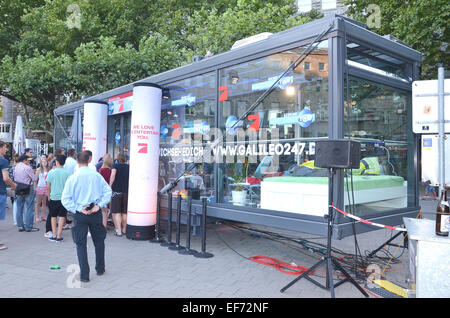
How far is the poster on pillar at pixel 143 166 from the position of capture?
663 cm

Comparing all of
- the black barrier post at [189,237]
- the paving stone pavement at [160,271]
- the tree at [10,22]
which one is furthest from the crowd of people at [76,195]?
the tree at [10,22]

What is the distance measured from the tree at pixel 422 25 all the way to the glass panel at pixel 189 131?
9.74 m

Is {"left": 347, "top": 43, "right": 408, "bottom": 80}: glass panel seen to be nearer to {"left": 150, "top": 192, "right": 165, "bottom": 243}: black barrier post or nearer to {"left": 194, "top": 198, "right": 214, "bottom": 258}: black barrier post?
{"left": 194, "top": 198, "right": 214, "bottom": 258}: black barrier post

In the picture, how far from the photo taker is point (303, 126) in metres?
4.84

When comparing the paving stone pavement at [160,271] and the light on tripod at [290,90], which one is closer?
the paving stone pavement at [160,271]

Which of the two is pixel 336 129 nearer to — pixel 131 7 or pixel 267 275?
pixel 267 275

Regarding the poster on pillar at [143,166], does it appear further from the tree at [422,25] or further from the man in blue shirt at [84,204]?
the tree at [422,25]

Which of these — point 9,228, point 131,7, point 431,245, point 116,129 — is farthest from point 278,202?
point 131,7

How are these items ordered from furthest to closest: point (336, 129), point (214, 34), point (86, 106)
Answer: point (214, 34), point (86, 106), point (336, 129)

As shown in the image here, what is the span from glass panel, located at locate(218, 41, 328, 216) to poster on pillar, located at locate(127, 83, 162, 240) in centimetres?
152

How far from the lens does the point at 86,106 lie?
8922mm

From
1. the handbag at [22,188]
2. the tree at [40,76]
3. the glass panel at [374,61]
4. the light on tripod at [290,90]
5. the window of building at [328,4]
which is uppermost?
the window of building at [328,4]

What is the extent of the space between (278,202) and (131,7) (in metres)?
19.3

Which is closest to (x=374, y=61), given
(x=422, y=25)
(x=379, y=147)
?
(x=379, y=147)
